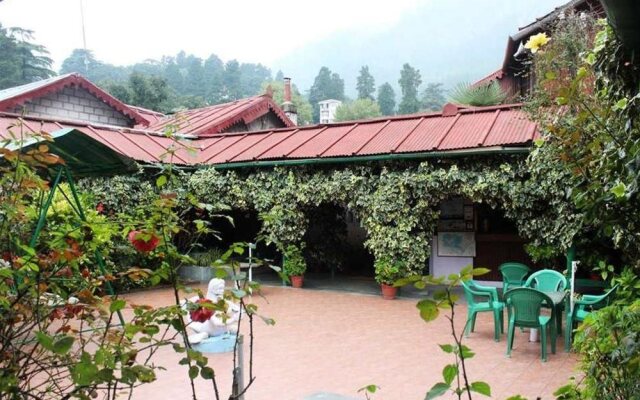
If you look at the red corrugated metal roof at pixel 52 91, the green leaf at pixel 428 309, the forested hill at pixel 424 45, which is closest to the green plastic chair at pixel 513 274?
the green leaf at pixel 428 309

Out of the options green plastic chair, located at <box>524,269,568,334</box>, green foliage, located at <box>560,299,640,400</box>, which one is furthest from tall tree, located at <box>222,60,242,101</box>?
green foliage, located at <box>560,299,640,400</box>

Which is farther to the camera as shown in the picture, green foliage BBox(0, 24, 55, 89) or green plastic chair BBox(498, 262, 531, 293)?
green foliage BBox(0, 24, 55, 89)

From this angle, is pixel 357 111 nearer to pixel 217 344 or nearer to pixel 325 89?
pixel 325 89

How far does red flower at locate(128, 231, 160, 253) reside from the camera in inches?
72.6

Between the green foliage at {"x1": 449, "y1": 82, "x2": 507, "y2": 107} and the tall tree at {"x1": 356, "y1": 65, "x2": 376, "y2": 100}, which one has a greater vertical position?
the tall tree at {"x1": 356, "y1": 65, "x2": 376, "y2": 100}

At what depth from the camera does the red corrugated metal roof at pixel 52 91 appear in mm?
13359

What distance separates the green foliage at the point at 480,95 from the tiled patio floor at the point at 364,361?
5.64 metres

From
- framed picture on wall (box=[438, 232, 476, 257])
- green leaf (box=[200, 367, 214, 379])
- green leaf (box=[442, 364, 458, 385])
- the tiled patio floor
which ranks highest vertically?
green leaf (box=[442, 364, 458, 385])

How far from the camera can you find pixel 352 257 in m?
14.1

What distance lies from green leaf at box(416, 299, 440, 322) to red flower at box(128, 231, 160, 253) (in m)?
1.06

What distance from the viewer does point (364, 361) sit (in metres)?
5.84

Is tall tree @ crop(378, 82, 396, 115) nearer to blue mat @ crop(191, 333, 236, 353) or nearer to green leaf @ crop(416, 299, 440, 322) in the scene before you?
blue mat @ crop(191, 333, 236, 353)

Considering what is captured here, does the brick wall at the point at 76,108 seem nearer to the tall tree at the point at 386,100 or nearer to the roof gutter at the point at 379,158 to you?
the roof gutter at the point at 379,158

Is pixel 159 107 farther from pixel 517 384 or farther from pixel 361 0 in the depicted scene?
pixel 361 0
